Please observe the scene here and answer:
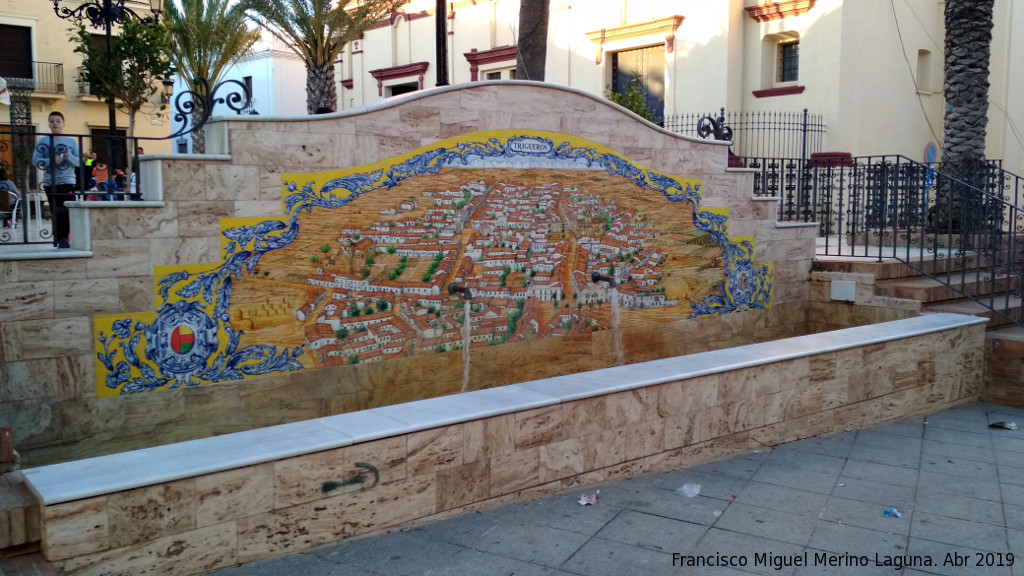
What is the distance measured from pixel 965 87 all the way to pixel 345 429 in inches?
478

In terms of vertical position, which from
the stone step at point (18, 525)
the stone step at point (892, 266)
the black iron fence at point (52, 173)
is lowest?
the stone step at point (18, 525)

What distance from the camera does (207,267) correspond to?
634 cm

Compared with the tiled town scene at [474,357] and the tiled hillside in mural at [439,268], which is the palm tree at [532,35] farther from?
the tiled hillside in mural at [439,268]

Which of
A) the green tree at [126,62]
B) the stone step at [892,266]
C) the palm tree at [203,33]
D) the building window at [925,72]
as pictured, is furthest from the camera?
the palm tree at [203,33]

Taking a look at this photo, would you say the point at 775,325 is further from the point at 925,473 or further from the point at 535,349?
the point at 925,473

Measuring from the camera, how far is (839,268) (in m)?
10.3

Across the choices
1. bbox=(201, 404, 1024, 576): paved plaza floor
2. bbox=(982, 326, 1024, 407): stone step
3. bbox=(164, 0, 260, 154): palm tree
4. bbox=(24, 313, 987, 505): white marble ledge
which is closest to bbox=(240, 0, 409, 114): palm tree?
bbox=(164, 0, 260, 154): palm tree

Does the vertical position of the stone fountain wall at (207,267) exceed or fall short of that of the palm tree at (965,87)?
it falls short

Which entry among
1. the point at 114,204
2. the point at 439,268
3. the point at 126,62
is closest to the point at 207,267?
the point at 114,204

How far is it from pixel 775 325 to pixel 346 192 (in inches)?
222

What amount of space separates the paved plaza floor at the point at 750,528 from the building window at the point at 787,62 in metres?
13.6

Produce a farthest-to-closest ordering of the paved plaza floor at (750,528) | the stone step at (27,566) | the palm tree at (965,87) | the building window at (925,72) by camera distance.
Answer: the building window at (925,72)
the palm tree at (965,87)
the paved plaza floor at (750,528)
the stone step at (27,566)

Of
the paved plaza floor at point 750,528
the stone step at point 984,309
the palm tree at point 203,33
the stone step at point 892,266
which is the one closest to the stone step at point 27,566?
the paved plaza floor at point 750,528

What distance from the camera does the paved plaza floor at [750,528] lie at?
4.34 metres
